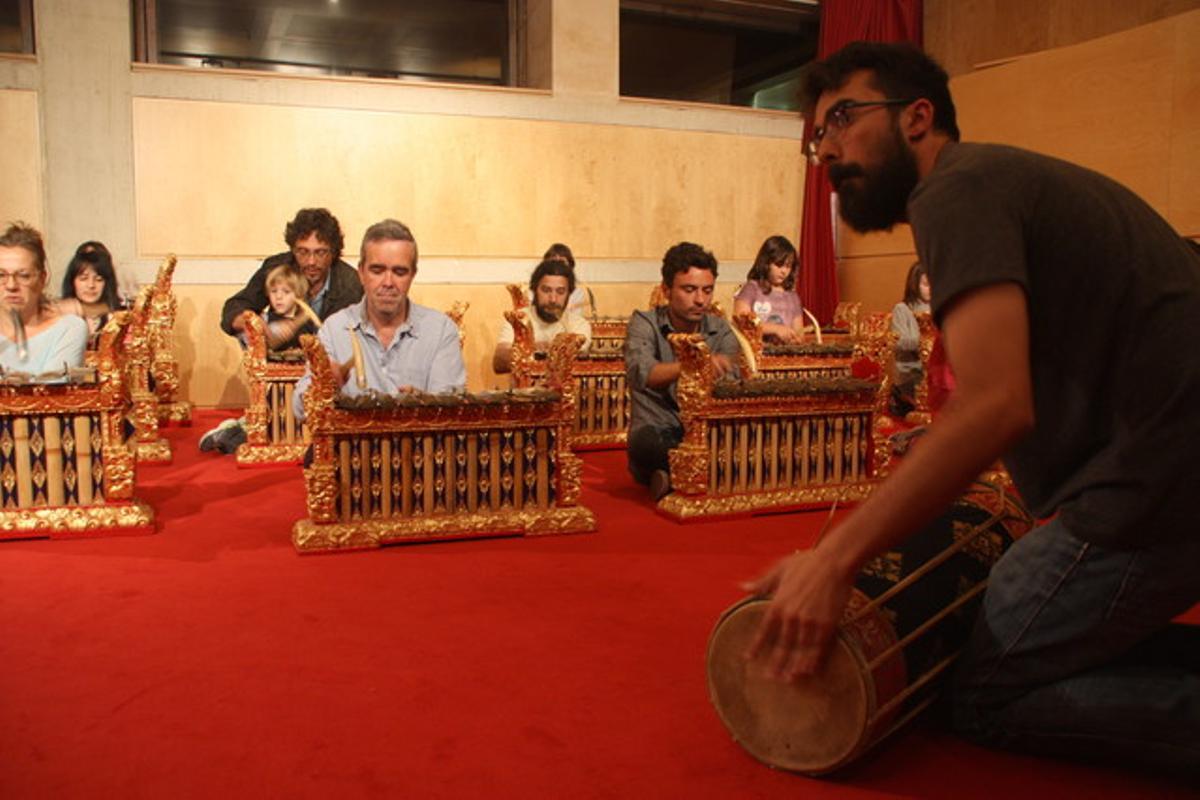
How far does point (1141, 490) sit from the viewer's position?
1.81 meters

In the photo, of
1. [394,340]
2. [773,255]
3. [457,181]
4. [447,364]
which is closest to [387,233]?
[394,340]

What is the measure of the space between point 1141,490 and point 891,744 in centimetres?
82

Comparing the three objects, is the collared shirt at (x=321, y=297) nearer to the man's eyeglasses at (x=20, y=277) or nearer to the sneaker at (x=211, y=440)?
the sneaker at (x=211, y=440)

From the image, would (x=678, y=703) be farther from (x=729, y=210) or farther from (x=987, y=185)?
(x=729, y=210)

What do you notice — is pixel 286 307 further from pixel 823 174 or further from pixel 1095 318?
pixel 823 174

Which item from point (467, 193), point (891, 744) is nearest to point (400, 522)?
point (891, 744)

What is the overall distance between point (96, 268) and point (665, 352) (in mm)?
4193

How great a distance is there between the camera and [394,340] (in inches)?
173

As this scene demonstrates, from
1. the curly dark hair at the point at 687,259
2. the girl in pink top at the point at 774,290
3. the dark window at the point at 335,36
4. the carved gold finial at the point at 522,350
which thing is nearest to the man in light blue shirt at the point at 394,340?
the curly dark hair at the point at 687,259

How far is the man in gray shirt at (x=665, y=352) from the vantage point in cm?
487

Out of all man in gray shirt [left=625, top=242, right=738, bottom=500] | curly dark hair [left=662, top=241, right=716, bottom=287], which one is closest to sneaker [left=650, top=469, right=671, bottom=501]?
man in gray shirt [left=625, top=242, right=738, bottom=500]

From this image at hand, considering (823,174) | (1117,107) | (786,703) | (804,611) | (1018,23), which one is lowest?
(786,703)

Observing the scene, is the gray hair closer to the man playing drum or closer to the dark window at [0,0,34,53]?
the man playing drum

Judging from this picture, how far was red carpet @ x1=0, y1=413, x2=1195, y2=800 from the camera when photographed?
2119 mm
